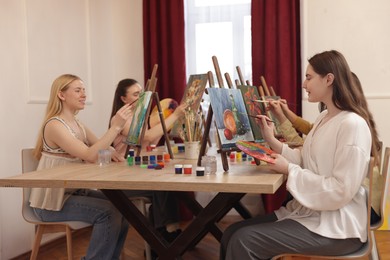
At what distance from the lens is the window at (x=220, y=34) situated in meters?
4.32

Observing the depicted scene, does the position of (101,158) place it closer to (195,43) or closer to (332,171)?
(332,171)

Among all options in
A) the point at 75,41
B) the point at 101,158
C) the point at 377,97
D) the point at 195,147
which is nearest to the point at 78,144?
the point at 101,158

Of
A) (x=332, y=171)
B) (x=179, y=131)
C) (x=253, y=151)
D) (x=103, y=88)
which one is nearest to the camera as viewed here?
(x=332, y=171)

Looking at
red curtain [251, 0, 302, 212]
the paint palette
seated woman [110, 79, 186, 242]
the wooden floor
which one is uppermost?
red curtain [251, 0, 302, 212]

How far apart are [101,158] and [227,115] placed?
2.38 feet

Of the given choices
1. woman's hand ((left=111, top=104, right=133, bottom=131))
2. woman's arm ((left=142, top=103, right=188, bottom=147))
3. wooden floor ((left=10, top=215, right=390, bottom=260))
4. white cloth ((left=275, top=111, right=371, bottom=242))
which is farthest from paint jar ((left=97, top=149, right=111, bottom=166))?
wooden floor ((left=10, top=215, right=390, bottom=260))

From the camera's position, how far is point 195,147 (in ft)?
8.43

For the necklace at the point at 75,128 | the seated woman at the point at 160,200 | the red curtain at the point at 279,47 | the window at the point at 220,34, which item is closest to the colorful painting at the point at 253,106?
the seated woman at the point at 160,200

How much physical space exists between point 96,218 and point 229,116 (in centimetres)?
86

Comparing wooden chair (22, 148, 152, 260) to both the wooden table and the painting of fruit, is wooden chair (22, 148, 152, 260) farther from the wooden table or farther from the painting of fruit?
the painting of fruit

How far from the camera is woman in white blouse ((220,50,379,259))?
66.9 inches

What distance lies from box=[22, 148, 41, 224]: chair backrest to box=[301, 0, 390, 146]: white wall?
102 inches

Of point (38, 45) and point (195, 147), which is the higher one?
point (38, 45)

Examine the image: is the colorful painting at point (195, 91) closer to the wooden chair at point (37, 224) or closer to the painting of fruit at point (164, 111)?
the painting of fruit at point (164, 111)
